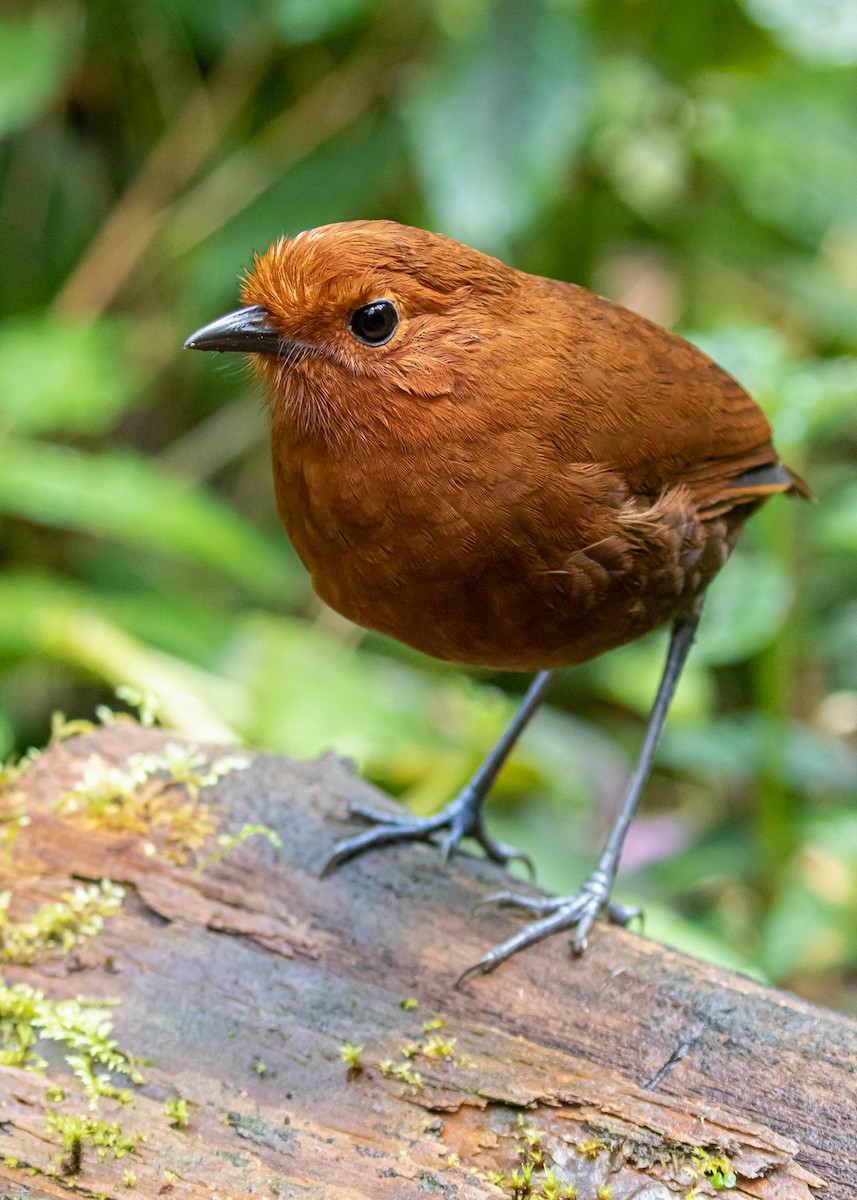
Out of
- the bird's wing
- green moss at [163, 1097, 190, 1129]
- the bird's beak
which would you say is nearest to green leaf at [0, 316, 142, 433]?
the bird's beak

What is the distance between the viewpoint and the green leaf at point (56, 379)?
416 cm

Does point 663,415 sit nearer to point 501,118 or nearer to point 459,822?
point 459,822

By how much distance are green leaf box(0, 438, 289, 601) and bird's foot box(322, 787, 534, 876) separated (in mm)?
1484

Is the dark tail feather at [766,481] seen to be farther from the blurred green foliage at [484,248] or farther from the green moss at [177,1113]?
the green moss at [177,1113]

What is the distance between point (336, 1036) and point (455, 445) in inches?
42.1

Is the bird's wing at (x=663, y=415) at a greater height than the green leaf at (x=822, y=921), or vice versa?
the bird's wing at (x=663, y=415)

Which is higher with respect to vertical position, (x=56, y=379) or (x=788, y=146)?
(x=788, y=146)

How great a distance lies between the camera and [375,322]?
2164 mm

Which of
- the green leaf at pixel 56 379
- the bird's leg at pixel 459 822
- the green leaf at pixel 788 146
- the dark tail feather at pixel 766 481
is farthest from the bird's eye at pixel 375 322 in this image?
the green leaf at pixel 788 146

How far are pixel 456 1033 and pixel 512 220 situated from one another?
2696mm

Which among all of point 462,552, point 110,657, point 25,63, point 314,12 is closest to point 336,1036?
point 462,552

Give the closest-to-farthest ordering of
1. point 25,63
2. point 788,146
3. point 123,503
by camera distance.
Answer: point 123,503 → point 25,63 → point 788,146

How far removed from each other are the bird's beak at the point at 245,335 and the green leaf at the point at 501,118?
1.89m

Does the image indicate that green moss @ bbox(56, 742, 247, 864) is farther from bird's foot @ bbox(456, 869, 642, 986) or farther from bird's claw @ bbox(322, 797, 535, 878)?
bird's foot @ bbox(456, 869, 642, 986)
